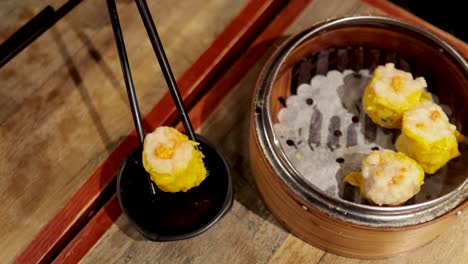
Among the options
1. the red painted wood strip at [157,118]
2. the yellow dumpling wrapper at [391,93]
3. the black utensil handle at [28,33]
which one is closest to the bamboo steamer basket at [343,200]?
the yellow dumpling wrapper at [391,93]

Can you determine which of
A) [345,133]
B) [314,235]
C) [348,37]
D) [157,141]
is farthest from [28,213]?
[348,37]

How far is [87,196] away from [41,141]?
0.25 m

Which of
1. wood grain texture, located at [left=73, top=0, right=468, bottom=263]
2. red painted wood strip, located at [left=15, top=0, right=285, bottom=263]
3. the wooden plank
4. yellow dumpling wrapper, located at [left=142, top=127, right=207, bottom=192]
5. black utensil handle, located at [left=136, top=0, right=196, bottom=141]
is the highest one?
black utensil handle, located at [left=136, top=0, right=196, bottom=141]

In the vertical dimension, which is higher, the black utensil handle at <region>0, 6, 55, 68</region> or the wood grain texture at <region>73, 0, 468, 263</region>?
the black utensil handle at <region>0, 6, 55, 68</region>

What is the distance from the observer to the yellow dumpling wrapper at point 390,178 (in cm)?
154

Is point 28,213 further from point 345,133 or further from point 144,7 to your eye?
point 345,133

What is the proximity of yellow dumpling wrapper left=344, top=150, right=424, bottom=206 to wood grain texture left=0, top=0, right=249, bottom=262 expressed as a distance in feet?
2.34

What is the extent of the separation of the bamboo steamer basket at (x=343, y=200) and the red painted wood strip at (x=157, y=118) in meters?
0.23

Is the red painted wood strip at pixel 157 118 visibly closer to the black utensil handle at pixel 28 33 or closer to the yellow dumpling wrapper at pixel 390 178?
the black utensil handle at pixel 28 33

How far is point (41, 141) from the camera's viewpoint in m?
1.81

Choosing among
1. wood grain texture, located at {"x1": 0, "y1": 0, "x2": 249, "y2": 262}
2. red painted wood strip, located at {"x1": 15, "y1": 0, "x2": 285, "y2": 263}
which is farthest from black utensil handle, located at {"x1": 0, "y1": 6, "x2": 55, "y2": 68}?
red painted wood strip, located at {"x1": 15, "y1": 0, "x2": 285, "y2": 263}

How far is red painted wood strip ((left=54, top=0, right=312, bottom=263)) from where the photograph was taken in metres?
1.67

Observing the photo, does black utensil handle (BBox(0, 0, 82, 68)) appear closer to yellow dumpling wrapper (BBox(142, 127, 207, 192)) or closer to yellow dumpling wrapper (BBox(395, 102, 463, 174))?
yellow dumpling wrapper (BBox(142, 127, 207, 192))

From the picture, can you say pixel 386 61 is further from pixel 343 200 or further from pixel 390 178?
pixel 343 200
